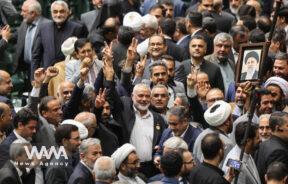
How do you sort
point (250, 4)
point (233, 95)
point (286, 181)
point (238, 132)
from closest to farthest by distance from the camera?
point (286, 181) < point (238, 132) < point (233, 95) < point (250, 4)

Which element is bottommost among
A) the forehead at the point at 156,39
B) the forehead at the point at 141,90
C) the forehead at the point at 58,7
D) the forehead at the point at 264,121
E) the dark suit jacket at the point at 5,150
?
the dark suit jacket at the point at 5,150

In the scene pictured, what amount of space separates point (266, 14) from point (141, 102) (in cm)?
779

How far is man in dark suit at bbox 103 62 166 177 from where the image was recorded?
2008 cm

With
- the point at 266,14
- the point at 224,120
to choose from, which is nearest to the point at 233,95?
the point at 224,120

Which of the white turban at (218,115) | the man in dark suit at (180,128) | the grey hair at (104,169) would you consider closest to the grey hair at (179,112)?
the man in dark suit at (180,128)

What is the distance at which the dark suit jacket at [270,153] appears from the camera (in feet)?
60.2

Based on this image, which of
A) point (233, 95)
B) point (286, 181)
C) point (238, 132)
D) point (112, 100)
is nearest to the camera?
point (286, 181)

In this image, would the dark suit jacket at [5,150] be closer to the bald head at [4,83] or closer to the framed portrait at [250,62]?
the bald head at [4,83]

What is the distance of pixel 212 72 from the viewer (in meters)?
22.1

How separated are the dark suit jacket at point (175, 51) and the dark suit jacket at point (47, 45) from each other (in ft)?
5.34

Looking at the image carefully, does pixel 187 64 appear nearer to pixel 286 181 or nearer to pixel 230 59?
pixel 230 59

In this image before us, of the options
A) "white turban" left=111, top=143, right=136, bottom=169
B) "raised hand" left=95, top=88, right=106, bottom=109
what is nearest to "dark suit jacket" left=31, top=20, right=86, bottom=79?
"raised hand" left=95, top=88, right=106, bottom=109

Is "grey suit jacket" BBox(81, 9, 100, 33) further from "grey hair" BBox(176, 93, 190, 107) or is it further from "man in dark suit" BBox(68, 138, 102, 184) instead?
"man in dark suit" BBox(68, 138, 102, 184)

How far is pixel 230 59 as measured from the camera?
22.9 metres
